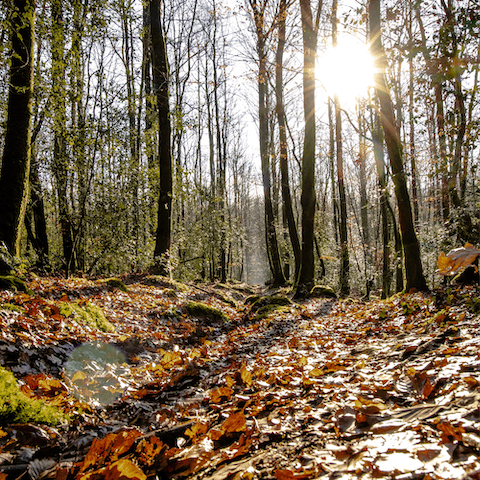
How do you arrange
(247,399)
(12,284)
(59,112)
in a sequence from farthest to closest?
(59,112)
(12,284)
(247,399)

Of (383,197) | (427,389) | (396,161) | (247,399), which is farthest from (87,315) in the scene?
(383,197)

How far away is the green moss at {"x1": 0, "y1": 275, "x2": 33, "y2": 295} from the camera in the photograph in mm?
4473

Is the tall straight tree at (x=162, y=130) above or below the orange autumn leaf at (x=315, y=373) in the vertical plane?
above

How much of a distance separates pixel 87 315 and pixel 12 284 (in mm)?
1139

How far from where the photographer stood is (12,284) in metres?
4.54

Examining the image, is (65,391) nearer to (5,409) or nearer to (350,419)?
(5,409)

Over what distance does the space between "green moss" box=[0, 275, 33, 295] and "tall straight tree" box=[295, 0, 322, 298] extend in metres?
7.61

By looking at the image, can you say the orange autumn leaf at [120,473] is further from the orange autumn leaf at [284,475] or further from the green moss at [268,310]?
the green moss at [268,310]

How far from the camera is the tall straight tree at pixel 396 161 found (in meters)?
6.72

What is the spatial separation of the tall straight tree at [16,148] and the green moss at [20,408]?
3983 mm

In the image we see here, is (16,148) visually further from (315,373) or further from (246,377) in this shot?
(315,373)

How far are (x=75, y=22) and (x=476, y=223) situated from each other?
1045 centimetres

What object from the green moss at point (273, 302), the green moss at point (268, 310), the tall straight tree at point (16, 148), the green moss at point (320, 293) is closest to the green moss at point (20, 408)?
the tall straight tree at point (16, 148)

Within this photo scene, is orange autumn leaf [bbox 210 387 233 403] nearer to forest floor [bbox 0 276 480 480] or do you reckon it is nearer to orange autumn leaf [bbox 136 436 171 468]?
forest floor [bbox 0 276 480 480]
